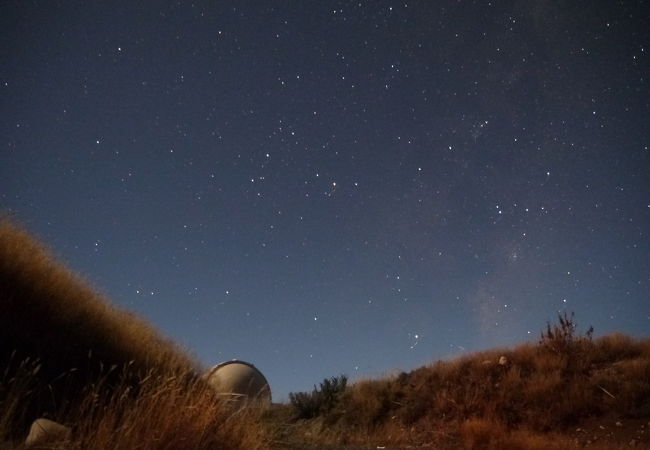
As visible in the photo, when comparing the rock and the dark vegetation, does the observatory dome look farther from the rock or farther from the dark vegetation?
the rock

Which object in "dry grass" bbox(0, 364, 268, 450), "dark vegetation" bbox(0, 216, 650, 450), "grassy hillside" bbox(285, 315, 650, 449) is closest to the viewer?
"dry grass" bbox(0, 364, 268, 450)

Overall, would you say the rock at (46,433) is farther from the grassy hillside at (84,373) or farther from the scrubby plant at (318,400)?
the scrubby plant at (318,400)

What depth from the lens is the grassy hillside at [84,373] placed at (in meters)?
4.42

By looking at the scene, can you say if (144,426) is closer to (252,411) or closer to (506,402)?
(252,411)

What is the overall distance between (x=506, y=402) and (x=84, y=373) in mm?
10682

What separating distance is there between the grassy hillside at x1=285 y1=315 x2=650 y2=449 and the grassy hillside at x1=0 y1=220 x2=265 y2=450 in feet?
9.06

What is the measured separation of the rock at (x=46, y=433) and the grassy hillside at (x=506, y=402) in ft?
14.6

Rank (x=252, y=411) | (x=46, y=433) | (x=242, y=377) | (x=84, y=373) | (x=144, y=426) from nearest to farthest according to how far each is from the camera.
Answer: (x=46, y=433) < (x=144, y=426) < (x=84, y=373) < (x=252, y=411) < (x=242, y=377)

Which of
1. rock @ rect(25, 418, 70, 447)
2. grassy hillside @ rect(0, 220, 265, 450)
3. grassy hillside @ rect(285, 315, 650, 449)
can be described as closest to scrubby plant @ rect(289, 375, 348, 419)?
grassy hillside @ rect(285, 315, 650, 449)

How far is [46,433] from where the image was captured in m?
3.79

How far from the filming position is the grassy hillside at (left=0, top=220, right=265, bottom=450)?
14.5 ft

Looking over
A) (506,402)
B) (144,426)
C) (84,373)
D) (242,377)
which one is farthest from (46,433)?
(242,377)

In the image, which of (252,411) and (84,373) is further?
(252,411)

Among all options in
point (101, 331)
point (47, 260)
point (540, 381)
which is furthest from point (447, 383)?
point (47, 260)
